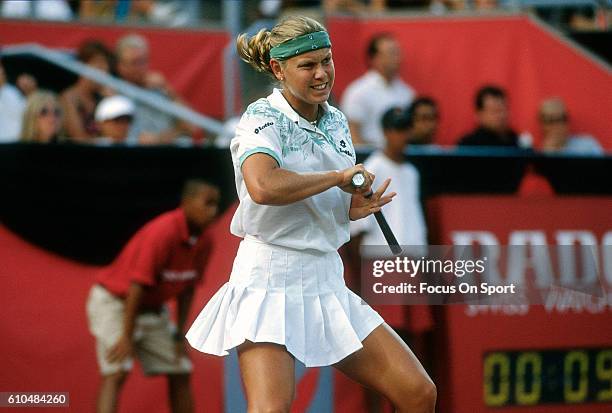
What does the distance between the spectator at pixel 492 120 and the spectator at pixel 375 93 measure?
0.58 m

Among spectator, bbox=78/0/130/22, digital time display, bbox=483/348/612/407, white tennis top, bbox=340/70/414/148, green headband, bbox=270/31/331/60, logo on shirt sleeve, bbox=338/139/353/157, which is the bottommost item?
digital time display, bbox=483/348/612/407

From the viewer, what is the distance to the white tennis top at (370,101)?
8820mm

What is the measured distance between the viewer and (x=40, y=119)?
7.29 meters

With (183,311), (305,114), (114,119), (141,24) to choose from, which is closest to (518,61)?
(141,24)

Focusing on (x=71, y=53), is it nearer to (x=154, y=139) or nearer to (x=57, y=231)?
(x=154, y=139)

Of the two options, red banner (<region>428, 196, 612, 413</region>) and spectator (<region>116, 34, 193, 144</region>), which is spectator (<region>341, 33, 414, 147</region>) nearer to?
spectator (<region>116, 34, 193, 144</region>)

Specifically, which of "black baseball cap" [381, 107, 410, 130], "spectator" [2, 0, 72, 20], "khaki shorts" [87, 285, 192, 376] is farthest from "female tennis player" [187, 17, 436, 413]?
"spectator" [2, 0, 72, 20]

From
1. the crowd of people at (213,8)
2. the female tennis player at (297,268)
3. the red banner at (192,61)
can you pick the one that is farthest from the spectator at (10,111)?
the female tennis player at (297,268)

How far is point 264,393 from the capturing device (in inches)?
169

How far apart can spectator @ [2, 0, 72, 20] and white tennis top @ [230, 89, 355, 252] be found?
15.9 ft

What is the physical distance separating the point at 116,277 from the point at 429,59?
4.16m

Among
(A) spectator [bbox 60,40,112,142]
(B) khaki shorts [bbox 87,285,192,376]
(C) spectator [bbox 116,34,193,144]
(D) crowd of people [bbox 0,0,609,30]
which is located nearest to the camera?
(B) khaki shorts [bbox 87,285,192,376]

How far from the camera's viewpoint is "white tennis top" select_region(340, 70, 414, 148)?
28.9ft

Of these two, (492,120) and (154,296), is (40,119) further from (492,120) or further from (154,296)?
(492,120)
